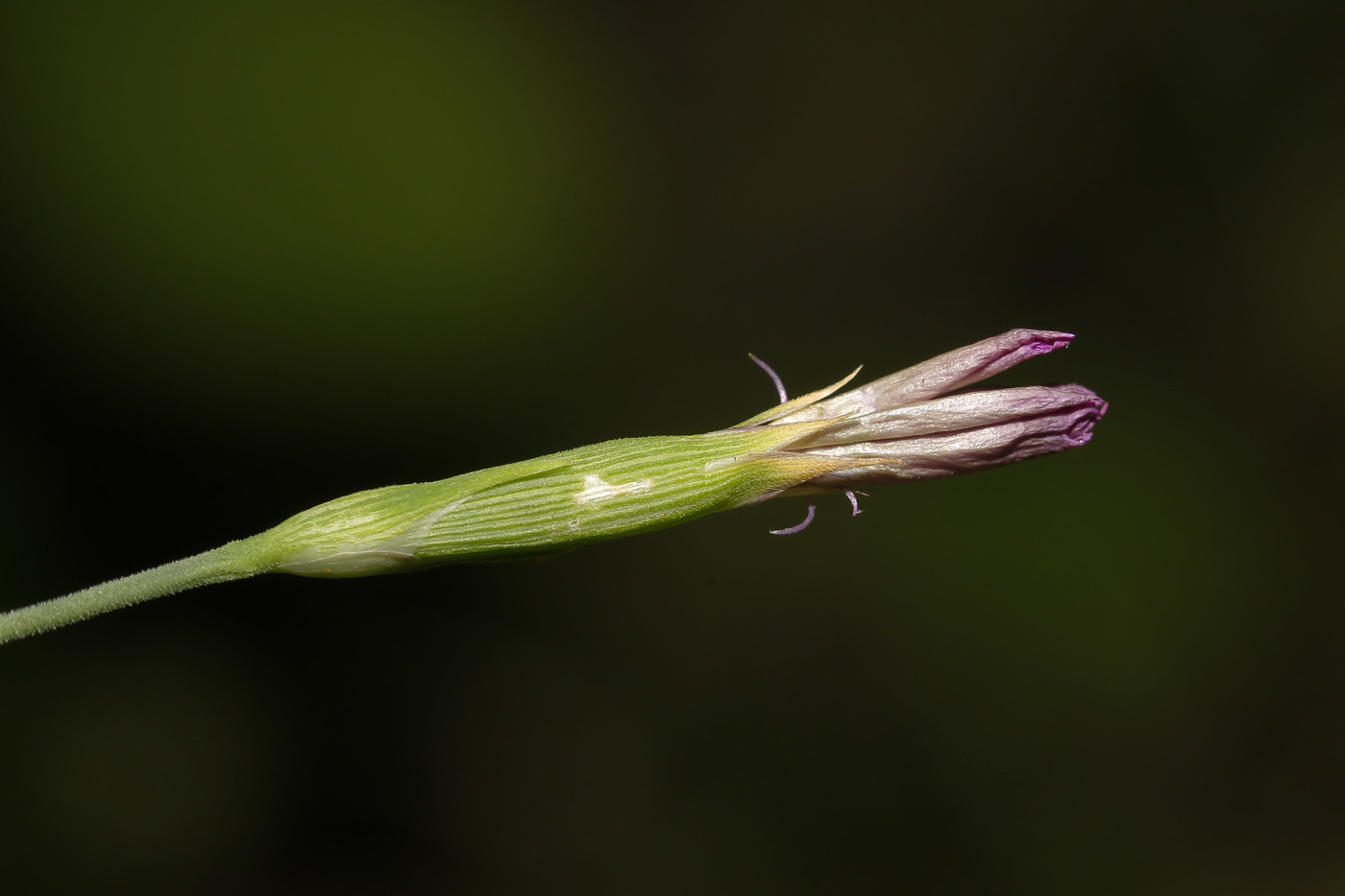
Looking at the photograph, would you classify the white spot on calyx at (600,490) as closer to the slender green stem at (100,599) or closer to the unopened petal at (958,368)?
the unopened petal at (958,368)

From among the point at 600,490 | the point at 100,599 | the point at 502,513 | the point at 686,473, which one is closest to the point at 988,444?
the point at 686,473

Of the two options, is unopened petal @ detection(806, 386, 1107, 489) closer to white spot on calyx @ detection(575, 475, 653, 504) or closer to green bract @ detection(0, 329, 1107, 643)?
green bract @ detection(0, 329, 1107, 643)

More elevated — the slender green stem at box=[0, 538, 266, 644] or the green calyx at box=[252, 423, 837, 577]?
the slender green stem at box=[0, 538, 266, 644]

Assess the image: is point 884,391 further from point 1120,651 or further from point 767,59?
point 767,59

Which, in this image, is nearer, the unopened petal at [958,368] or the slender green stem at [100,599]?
the slender green stem at [100,599]

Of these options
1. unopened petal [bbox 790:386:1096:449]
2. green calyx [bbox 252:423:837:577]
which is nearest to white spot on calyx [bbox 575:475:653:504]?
green calyx [bbox 252:423:837:577]

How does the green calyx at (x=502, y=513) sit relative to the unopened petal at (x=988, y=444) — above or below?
above

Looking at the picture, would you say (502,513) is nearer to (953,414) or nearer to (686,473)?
(686,473)

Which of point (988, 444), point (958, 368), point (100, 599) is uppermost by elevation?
point (100, 599)

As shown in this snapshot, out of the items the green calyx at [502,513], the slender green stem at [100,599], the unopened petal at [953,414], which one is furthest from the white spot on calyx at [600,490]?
the slender green stem at [100,599]

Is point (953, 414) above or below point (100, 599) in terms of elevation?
below
